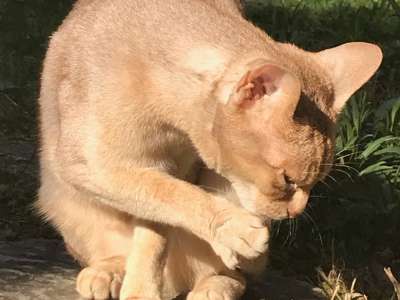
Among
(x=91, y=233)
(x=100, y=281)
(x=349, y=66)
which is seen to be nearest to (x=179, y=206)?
(x=100, y=281)

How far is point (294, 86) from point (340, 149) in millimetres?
1837

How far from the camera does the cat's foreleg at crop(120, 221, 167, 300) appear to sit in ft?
10.8

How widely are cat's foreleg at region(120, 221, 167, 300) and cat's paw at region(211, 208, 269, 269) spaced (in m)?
0.29

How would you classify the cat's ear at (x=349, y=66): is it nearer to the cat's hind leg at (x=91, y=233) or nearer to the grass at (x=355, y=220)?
the grass at (x=355, y=220)

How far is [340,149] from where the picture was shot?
452cm

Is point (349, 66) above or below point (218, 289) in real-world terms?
above

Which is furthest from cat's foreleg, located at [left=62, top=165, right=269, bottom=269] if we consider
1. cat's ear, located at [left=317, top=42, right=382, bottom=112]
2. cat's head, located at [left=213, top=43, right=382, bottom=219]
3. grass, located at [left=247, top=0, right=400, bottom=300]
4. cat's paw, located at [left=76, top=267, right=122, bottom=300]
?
grass, located at [left=247, top=0, right=400, bottom=300]

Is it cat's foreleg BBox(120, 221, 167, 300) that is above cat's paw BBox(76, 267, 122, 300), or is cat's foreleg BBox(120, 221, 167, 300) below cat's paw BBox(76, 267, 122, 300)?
above

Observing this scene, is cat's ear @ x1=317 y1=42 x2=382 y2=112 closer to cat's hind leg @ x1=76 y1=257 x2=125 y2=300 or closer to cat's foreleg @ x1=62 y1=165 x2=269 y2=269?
cat's foreleg @ x1=62 y1=165 x2=269 y2=269

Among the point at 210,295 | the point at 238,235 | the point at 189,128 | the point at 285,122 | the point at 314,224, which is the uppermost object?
the point at 285,122

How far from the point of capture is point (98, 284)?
3.33 metres

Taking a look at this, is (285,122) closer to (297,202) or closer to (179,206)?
(297,202)

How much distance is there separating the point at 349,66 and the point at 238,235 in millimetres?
668

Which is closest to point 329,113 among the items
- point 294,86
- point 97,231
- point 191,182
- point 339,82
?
point 339,82
